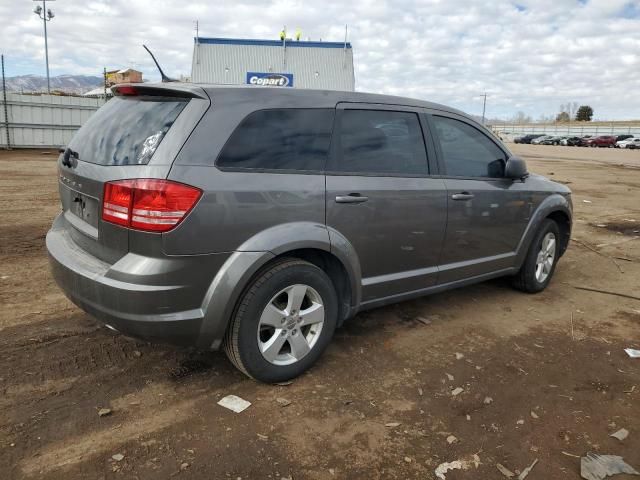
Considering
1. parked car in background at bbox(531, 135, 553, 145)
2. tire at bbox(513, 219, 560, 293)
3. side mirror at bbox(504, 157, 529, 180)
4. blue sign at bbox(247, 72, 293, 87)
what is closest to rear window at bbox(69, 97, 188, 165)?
side mirror at bbox(504, 157, 529, 180)

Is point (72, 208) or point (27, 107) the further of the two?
point (27, 107)

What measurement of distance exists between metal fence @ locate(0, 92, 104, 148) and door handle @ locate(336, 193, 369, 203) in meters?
20.6

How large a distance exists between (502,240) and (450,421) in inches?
84.7

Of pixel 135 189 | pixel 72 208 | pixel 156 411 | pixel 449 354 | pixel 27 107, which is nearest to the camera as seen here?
pixel 135 189

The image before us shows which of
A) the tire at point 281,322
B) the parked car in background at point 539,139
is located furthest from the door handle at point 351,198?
the parked car in background at point 539,139

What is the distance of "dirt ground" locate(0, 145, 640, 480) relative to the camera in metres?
2.54

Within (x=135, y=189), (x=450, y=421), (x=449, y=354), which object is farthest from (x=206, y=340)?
(x=449, y=354)

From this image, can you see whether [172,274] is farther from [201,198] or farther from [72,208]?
[72,208]

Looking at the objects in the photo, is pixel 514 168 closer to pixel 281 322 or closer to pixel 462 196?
pixel 462 196

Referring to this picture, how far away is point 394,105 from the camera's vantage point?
12.5 feet

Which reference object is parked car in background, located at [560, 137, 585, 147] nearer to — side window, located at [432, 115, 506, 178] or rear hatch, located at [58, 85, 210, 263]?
side window, located at [432, 115, 506, 178]

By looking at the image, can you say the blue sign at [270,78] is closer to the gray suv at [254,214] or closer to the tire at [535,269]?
the tire at [535,269]

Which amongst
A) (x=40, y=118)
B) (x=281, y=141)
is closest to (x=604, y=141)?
(x=40, y=118)

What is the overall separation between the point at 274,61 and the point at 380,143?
2097 centimetres
